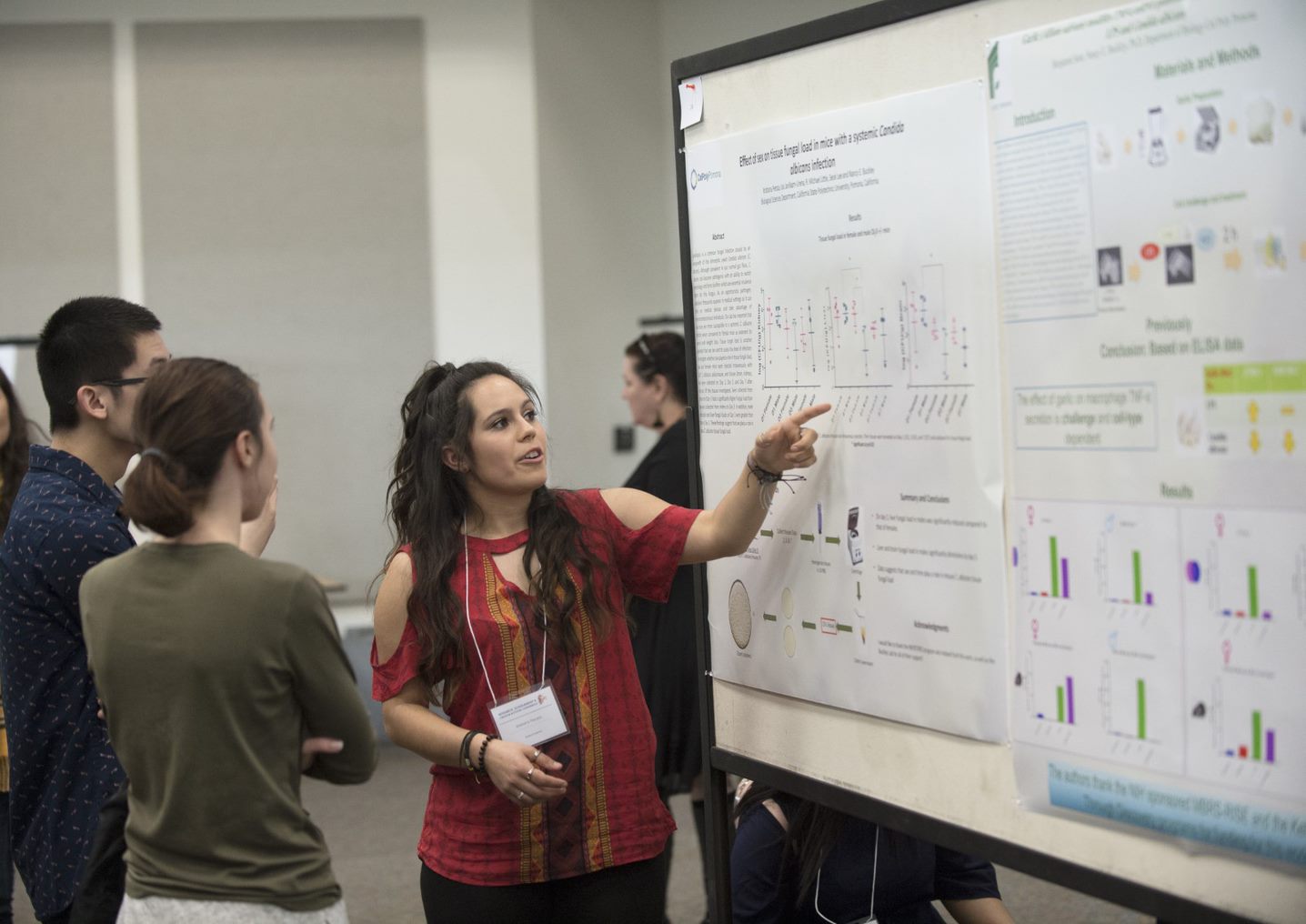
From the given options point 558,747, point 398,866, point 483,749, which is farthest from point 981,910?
point 398,866

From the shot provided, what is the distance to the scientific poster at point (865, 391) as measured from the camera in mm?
1402

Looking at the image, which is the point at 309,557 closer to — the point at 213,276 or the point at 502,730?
the point at 213,276

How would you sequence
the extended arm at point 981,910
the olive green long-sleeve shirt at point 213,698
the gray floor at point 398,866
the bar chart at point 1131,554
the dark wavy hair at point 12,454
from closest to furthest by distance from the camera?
the bar chart at point 1131,554 < the olive green long-sleeve shirt at point 213,698 < the extended arm at point 981,910 < the dark wavy hair at point 12,454 < the gray floor at point 398,866

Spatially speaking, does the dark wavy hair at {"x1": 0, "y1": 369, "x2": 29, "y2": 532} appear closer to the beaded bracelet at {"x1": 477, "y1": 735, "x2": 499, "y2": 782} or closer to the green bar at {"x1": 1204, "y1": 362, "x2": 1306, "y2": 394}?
the beaded bracelet at {"x1": 477, "y1": 735, "x2": 499, "y2": 782}

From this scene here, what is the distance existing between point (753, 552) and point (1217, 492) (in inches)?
29.6

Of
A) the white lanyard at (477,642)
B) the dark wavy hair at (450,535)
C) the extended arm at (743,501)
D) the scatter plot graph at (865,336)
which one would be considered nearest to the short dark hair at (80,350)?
the dark wavy hair at (450,535)

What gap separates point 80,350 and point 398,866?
2.42 metres

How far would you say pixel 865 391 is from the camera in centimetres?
155

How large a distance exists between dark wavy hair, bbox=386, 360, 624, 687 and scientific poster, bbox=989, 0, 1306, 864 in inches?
26.9

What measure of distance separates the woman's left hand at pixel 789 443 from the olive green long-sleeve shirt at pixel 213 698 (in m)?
0.62

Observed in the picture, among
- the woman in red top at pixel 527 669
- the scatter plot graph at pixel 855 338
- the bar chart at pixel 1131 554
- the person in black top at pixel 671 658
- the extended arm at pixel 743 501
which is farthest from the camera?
the person in black top at pixel 671 658

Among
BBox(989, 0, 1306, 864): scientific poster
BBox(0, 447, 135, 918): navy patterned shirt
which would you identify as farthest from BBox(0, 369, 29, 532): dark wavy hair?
BBox(989, 0, 1306, 864): scientific poster

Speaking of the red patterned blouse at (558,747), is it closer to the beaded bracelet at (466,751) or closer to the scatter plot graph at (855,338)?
the beaded bracelet at (466,751)

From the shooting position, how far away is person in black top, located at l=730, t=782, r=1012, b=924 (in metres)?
1.79
